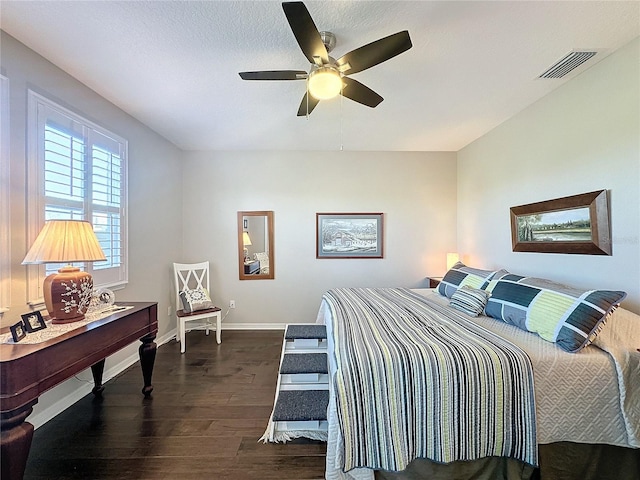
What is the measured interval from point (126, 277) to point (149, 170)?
1346mm

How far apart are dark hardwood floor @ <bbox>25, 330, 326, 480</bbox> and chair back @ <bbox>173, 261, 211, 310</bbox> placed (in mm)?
1166

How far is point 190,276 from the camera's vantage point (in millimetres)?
4004

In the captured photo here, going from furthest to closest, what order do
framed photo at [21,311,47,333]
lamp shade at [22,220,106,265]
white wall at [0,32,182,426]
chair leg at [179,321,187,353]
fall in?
chair leg at [179,321,187,353], white wall at [0,32,182,426], lamp shade at [22,220,106,265], framed photo at [21,311,47,333]

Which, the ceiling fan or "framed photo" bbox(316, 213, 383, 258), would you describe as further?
"framed photo" bbox(316, 213, 383, 258)

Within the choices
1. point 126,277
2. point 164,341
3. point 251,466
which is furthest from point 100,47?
point 164,341

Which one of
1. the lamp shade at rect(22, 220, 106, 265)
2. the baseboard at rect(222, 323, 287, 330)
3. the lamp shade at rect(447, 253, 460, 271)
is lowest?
the baseboard at rect(222, 323, 287, 330)

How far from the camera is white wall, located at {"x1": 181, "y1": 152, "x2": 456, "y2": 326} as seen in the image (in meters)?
4.20

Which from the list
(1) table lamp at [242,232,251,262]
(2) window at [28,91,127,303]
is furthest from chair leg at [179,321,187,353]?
(1) table lamp at [242,232,251,262]

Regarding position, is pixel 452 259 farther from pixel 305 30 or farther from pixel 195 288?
pixel 195 288

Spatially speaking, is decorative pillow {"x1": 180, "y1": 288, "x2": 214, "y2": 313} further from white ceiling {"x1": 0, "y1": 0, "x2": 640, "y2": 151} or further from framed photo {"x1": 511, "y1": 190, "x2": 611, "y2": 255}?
framed photo {"x1": 511, "y1": 190, "x2": 611, "y2": 255}

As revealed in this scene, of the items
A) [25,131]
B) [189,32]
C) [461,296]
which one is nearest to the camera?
[189,32]

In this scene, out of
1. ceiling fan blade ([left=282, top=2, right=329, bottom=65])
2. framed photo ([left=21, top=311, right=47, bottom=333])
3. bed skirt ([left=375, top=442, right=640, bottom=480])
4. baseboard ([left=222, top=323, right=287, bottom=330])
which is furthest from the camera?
baseboard ([left=222, top=323, right=287, bottom=330])

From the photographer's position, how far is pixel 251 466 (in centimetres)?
168

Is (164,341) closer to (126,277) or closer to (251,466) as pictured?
(126,277)
